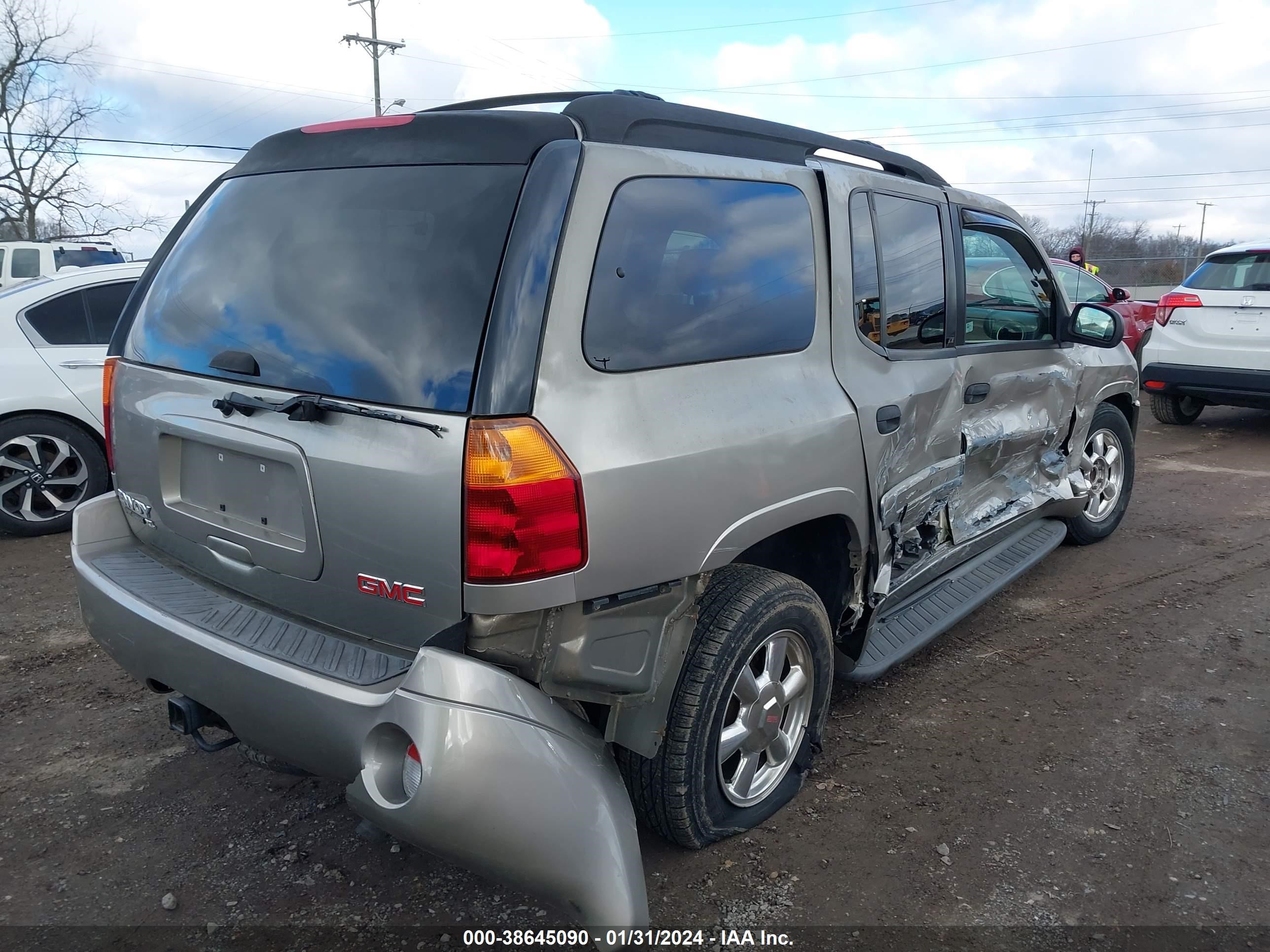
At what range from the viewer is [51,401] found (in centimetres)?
560

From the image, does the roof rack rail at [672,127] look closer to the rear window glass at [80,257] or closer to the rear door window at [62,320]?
the rear door window at [62,320]

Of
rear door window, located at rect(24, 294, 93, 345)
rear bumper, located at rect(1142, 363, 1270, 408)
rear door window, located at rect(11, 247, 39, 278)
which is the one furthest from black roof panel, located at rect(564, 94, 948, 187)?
rear door window, located at rect(11, 247, 39, 278)

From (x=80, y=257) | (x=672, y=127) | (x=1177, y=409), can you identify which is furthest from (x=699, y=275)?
(x=80, y=257)

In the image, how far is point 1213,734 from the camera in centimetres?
341

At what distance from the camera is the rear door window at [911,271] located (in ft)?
10.5

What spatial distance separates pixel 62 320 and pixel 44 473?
3.21 feet

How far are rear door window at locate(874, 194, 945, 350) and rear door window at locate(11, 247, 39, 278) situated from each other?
15498 mm

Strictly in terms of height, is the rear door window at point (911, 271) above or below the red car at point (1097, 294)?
above

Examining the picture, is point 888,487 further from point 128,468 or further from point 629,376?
point 128,468

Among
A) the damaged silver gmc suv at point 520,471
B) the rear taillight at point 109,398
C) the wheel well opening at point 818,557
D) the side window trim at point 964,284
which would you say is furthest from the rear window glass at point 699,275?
the rear taillight at point 109,398

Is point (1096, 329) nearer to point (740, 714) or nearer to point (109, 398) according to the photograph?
point (740, 714)

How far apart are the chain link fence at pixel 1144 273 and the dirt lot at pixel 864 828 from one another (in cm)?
2951

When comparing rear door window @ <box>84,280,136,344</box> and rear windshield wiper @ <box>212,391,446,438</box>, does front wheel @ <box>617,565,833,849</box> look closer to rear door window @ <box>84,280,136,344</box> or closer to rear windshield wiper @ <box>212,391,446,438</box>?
rear windshield wiper @ <box>212,391,446,438</box>

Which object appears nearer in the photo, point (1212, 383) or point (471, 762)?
point (471, 762)
